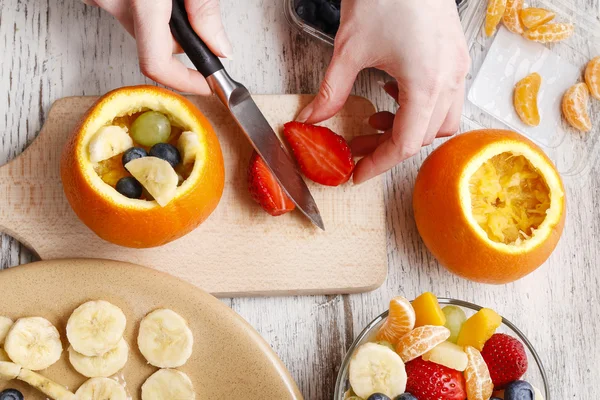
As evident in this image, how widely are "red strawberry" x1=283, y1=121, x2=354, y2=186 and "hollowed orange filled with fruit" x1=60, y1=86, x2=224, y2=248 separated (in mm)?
247

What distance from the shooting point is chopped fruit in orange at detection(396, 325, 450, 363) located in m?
1.50

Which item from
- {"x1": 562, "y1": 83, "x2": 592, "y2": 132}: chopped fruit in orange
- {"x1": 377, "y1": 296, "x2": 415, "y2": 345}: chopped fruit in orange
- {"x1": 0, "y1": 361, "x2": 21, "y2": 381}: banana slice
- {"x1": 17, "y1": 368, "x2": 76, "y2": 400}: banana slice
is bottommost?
{"x1": 17, "y1": 368, "x2": 76, "y2": 400}: banana slice

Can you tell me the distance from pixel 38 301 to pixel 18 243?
0.62 feet

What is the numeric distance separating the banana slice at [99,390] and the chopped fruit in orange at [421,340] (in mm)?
669

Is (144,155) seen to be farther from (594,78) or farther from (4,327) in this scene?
(594,78)

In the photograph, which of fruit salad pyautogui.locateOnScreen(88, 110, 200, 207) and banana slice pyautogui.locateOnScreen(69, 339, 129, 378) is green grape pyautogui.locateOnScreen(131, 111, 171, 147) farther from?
banana slice pyautogui.locateOnScreen(69, 339, 129, 378)

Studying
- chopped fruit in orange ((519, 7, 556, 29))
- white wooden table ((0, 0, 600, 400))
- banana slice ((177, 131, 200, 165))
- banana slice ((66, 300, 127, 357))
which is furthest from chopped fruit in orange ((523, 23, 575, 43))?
banana slice ((66, 300, 127, 357))

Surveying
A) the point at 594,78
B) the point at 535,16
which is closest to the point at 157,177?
the point at 535,16

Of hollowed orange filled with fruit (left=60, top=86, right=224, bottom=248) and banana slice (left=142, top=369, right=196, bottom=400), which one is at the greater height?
hollowed orange filled with fruit (left=60, top=86, right=224, bottom=248)

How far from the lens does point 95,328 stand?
1.58m

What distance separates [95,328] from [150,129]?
49 centimetres

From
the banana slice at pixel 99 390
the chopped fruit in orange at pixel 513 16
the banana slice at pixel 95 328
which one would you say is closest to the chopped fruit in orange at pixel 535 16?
the chopped fruit in orange at pixel 513 16

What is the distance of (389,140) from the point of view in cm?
164

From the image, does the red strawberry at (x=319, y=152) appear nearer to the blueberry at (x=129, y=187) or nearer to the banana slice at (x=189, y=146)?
the banana slice at (x=189, y=146)
